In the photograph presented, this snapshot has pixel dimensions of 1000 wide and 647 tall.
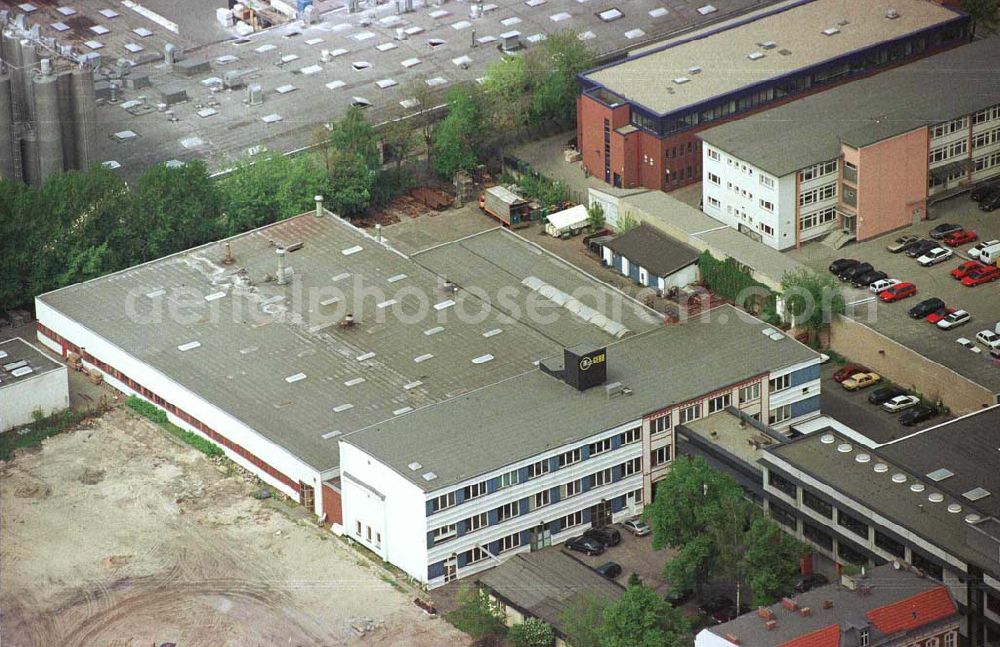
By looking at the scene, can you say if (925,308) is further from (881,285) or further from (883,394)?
(883,394)

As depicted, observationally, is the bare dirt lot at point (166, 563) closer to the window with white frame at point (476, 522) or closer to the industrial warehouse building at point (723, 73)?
the window with white frame at point (476, 522)

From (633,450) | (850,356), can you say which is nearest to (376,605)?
(633,450)

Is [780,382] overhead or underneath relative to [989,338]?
overhead

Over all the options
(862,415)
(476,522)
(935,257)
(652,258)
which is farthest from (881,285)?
(476,522)

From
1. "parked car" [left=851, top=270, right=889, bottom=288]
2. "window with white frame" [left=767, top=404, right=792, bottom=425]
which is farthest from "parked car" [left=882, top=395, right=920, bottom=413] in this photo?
"parked car" [left=851, top=270, right=889, bottom=288]

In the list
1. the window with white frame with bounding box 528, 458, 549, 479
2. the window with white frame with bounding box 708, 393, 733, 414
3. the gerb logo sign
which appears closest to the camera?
the window with white frame with bounding box 528, 458, 549, 479

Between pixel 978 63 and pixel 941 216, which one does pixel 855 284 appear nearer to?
pixel 941 216

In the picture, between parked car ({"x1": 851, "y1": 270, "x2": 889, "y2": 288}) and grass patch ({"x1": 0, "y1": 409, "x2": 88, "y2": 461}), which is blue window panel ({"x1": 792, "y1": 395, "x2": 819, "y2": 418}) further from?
grass patch ({"x1": 0, "y1": 409, "x2": 88, "y2": 461})
